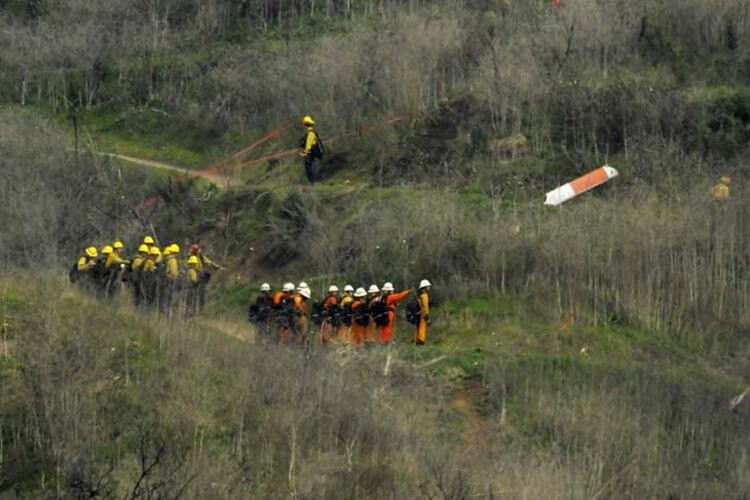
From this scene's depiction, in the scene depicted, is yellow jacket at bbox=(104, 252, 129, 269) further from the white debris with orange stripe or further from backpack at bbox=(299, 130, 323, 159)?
the white debris with orange stripe

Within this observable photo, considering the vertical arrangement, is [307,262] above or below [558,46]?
below

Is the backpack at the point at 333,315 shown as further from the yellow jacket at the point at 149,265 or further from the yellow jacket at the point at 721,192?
the yellow jacket at the point at 721,192

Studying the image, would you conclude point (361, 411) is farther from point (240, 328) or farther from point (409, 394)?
point (240, 328)

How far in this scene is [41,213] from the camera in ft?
126

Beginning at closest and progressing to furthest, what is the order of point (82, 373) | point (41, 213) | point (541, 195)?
1. point (82, 373)
2. point (541, 195)
3. point (41, 213)

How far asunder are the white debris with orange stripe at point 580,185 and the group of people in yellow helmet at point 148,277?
7456mm

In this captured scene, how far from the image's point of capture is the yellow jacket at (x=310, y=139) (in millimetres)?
38312

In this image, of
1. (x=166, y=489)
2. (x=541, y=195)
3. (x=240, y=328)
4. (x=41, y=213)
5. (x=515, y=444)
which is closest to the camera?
(x=166, y=489)

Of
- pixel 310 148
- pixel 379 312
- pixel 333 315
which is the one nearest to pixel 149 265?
pixel 333 315

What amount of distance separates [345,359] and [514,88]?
1314 cm

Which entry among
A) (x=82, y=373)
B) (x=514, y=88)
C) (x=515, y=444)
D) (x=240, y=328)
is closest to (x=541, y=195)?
(x=514, y=88)

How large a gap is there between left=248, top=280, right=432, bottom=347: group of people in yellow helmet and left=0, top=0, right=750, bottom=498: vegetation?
0.52m

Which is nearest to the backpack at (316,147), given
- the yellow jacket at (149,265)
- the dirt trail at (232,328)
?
the dirt trail at (232,328)

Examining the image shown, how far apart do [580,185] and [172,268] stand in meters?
9.14
